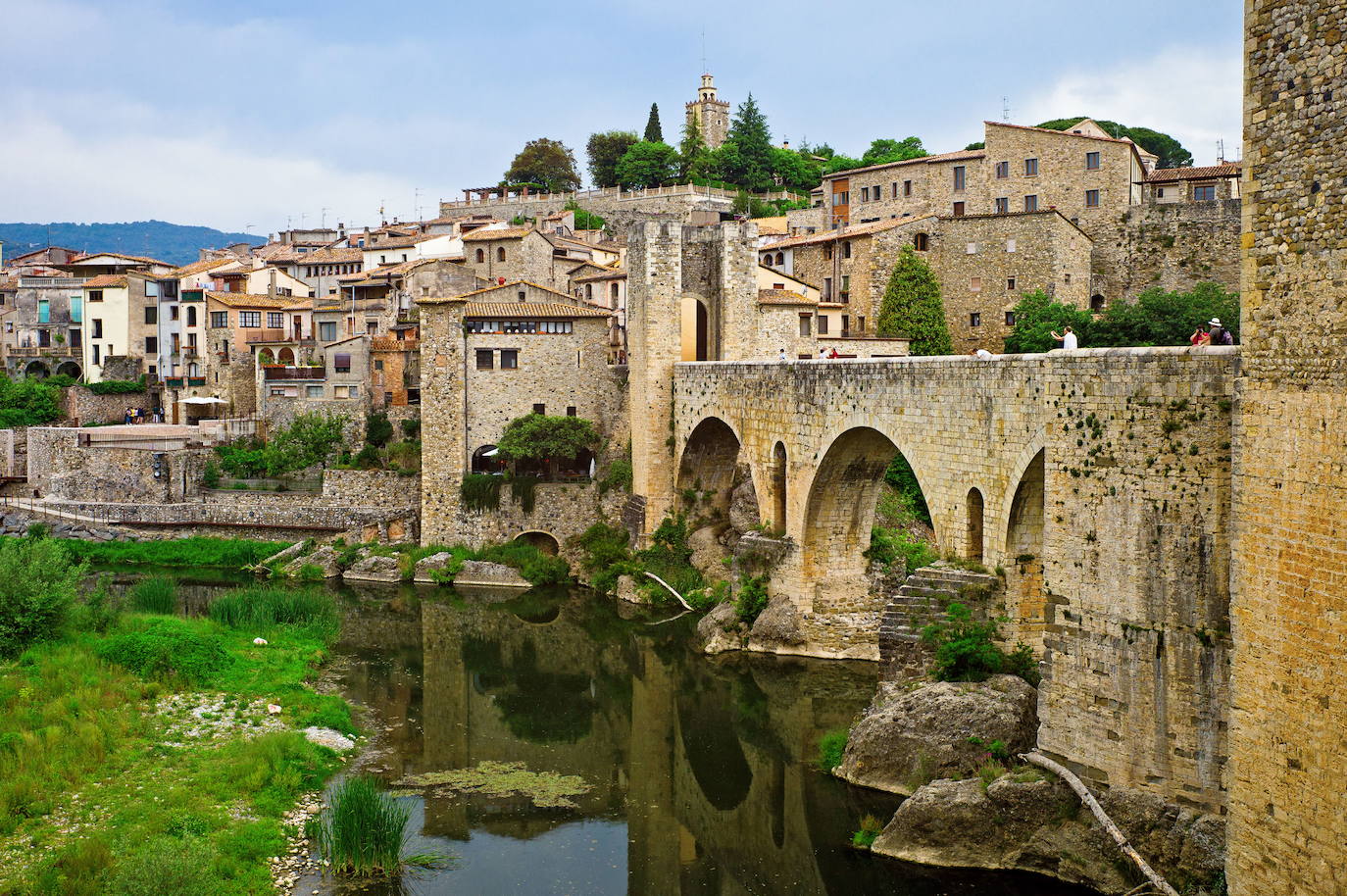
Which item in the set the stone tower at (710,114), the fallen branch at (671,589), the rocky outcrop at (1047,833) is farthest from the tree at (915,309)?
the stone tower at (710,114)

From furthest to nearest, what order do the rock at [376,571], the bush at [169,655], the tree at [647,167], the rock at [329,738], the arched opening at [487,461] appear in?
the tree at [647,167] < the arched opening at [487,461] < the rock at [376,571] < the bush at [169,655] < the rock at [329,738]

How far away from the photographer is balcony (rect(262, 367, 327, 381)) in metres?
44.9

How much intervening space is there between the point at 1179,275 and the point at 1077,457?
25988 mm

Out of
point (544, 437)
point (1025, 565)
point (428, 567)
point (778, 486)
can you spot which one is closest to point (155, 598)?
point (428, 567)

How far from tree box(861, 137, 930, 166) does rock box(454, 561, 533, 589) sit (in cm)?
3437

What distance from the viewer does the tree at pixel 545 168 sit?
77312 millimetres

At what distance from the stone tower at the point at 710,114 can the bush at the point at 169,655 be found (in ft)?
224

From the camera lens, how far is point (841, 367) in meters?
23.6

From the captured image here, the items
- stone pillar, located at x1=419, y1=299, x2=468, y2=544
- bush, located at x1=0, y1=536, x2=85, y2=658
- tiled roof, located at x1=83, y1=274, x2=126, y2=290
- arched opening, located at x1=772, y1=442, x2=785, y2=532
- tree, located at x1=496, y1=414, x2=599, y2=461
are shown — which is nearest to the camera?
bush, located at x1=0, y1=536, x2=85, y2=658

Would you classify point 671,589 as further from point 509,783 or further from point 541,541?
point 509,783

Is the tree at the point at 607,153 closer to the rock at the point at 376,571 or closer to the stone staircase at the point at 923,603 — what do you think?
the rock at the point at 376,571

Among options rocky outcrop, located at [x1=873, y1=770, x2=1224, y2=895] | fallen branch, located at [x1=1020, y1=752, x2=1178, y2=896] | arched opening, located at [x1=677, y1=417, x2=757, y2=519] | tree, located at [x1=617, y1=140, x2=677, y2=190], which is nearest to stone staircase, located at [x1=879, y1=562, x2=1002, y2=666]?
rocky outcrop, located at [x1=873, y1=770, x2=1224, y2=895]

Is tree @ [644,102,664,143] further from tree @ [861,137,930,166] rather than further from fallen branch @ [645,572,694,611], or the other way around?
fallen branch @ [645,572,694,611]

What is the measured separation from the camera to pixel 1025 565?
740 inches
